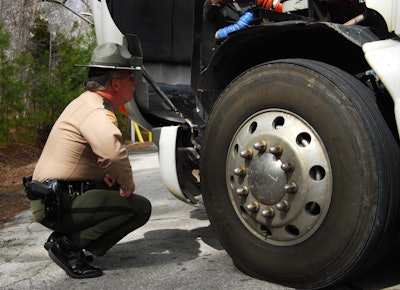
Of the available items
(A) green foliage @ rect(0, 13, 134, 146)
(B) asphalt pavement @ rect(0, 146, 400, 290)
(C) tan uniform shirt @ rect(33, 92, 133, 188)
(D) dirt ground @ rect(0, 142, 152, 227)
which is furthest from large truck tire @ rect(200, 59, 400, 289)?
(A) green foliage @ rect(0, 13, 134, 146)

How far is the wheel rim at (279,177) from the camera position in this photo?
223cm

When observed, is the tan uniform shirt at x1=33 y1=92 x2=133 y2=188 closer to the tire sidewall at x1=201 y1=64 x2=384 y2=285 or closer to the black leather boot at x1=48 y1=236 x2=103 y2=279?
the black leather boot at x1=48 y1=236 x2=103 y2=279

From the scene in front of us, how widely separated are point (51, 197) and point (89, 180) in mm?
289

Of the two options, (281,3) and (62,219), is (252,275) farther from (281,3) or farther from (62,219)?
(281,3)

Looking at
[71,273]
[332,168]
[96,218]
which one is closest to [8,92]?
[96,218]

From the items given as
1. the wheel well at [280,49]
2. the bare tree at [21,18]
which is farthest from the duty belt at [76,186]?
the bare tree at [21,18]

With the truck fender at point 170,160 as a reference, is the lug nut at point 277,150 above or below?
above

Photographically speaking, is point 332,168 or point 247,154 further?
point 247,154

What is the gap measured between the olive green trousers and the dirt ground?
200cm

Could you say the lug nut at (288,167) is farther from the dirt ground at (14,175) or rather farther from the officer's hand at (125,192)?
the dirt ground at (14,175)

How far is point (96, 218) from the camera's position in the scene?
2984 millimetres

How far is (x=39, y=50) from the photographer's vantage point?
59.6 ft

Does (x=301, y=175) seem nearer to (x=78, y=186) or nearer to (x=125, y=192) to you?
(x=125, y=192)

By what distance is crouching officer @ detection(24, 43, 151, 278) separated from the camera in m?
2.86
